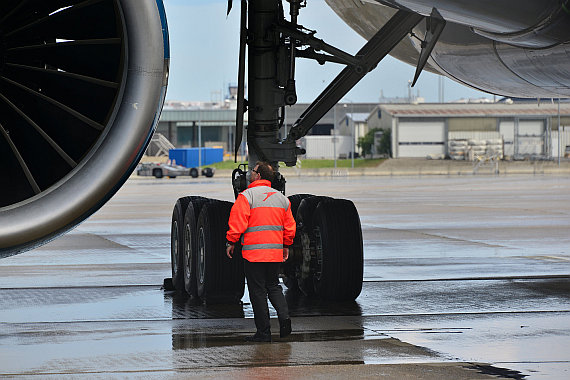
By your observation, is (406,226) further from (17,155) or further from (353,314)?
(17,155)

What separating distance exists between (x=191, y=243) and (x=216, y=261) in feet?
2.32

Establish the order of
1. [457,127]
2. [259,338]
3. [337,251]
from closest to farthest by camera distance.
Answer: [259,338] < [337,251] < [457,127]

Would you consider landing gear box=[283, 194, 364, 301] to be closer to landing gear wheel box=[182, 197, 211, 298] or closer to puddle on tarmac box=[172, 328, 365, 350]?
landing gear wheel box=[182, 197, 211, 298]

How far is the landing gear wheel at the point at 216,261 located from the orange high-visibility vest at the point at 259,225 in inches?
74.6

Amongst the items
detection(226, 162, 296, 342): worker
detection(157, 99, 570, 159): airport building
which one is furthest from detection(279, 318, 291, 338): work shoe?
detection(157, 99, 570, 159): airport building

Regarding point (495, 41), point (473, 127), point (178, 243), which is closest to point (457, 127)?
point (473, 127)

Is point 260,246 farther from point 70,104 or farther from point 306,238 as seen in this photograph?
point 306,238

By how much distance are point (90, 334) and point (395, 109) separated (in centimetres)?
9058

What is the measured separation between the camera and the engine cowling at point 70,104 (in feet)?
23.4

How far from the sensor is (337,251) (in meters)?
10.9

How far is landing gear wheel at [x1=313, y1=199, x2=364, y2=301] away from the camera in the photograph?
10.9 m

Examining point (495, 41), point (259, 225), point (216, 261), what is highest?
point (495, 41)

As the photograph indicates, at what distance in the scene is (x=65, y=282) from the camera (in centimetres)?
1351

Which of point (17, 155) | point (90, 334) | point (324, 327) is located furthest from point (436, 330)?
point (17, 155)
